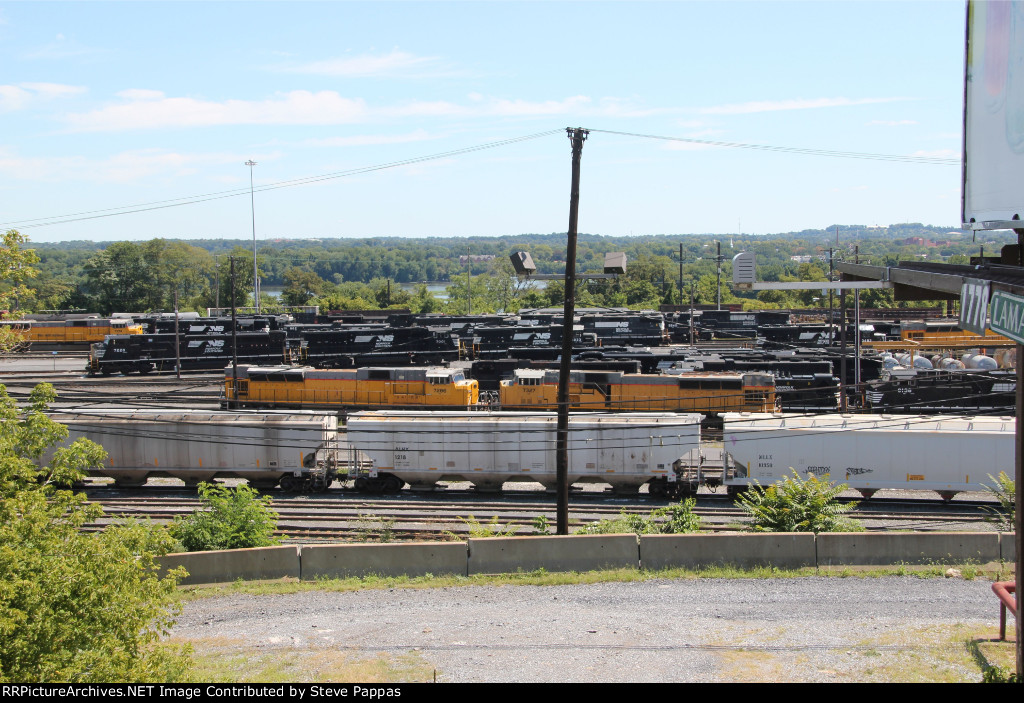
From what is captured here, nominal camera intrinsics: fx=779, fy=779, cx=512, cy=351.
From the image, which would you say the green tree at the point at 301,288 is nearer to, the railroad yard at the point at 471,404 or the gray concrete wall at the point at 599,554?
the railroad yard at the point at 471,404

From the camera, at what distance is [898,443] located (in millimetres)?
24234

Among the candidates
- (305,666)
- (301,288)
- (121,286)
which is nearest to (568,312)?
(305,666)

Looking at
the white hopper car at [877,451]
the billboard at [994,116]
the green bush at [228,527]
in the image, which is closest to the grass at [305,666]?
the green bush at [228,527]

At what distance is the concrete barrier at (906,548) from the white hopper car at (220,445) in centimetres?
1706

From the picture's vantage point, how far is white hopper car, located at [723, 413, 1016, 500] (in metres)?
23.9

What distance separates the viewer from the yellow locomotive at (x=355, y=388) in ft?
133

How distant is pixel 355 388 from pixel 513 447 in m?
17.5

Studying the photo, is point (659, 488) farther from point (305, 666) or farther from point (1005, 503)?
point (305, 666)

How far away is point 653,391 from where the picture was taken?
38188 mm

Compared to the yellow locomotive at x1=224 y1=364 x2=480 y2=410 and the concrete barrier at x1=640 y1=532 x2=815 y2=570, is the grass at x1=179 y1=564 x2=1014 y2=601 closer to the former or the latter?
the concrete barrier at x1=640 y1=532 x2=815 y2=570

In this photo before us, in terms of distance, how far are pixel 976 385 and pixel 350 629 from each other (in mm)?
35163

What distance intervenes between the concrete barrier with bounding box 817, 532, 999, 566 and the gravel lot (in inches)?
50.9

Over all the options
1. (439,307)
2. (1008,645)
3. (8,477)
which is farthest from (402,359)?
(439,307)

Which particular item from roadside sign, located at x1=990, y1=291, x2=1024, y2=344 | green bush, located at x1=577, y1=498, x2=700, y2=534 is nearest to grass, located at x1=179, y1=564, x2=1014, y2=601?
green bush, located at x1=577, y1=498, x2=700, y2=534
